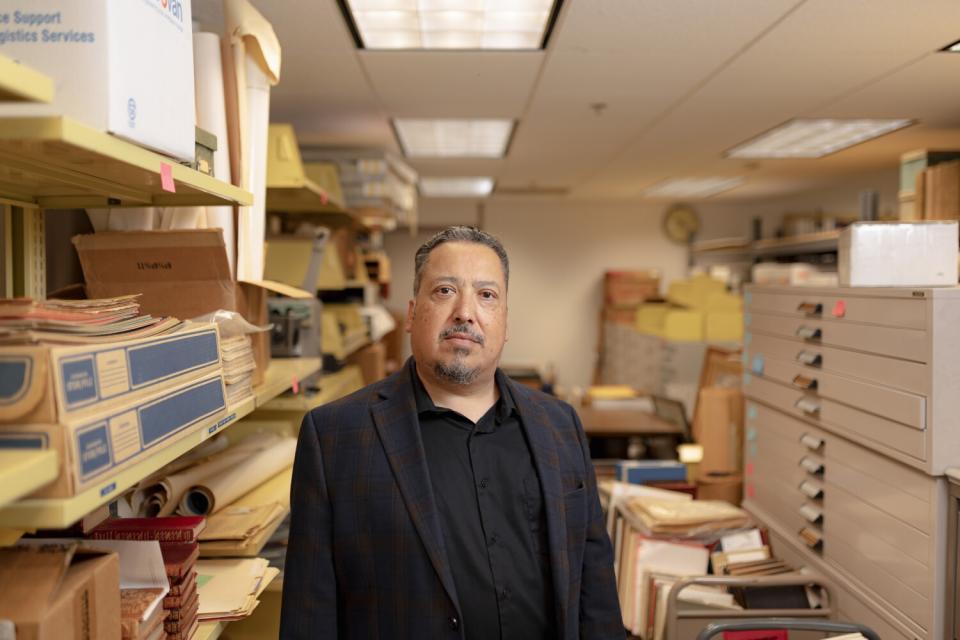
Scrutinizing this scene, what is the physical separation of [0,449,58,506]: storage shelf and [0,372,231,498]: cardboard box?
0.06 ft

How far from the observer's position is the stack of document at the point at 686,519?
292 cm

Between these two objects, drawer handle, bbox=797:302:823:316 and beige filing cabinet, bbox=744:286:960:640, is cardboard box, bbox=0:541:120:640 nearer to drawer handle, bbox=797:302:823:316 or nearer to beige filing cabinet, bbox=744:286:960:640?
beige filing cabinet, bbox=744:286:960:640

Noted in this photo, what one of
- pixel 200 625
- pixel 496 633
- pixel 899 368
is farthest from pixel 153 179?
pixel 899 368

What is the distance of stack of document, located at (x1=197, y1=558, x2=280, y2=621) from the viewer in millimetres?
1624

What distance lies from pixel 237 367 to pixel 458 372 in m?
0.55

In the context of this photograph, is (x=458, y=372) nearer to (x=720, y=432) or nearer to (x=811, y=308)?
(x=811, y=308)

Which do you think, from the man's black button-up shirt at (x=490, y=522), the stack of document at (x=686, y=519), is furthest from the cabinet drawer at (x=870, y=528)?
the man's black button-up shirt at (x=490, y=522)

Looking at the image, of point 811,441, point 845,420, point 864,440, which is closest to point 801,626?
point 864,440

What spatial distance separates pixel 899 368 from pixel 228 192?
1928mm

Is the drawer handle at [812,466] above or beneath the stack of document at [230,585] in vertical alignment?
above

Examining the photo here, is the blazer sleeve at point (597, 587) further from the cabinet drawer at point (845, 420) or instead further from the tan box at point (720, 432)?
the tan box at point (720, 432)

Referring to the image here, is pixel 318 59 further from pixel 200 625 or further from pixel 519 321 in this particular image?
pixel 519 321

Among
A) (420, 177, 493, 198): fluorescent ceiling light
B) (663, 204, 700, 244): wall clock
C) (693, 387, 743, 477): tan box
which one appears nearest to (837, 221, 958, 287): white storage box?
(693, 387, 743, 477): tan box

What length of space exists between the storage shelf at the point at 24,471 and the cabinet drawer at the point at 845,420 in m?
2.11
